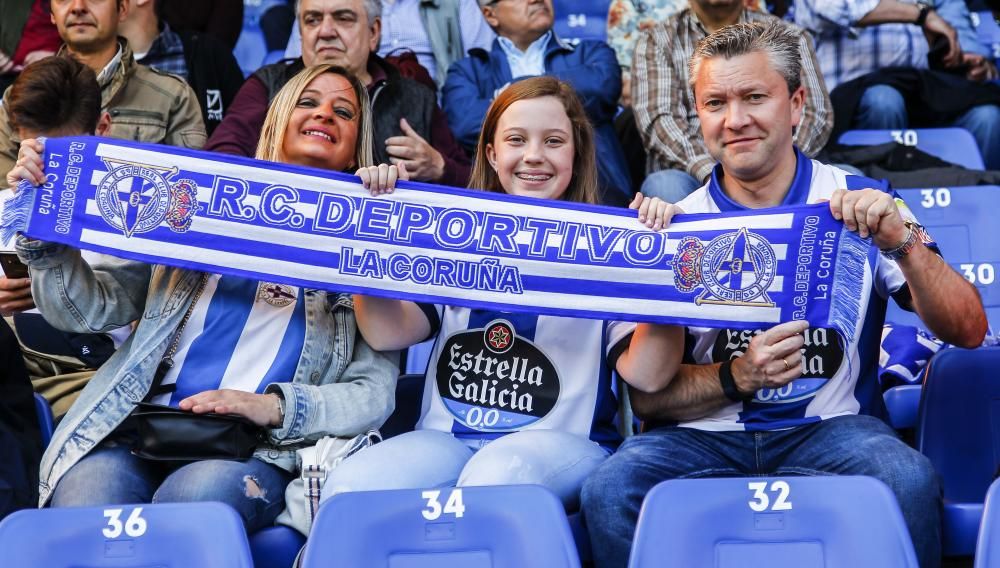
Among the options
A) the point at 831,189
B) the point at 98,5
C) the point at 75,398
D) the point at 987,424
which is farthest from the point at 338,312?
the point at 98,5

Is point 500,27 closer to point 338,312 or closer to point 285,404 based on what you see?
point 338,312

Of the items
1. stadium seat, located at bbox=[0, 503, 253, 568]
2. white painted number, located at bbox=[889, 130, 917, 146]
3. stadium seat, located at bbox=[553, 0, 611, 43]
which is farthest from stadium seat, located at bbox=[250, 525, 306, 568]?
stadium seat, located at bbox=[553, 0, 611, 43]

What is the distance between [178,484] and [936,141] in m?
3.66

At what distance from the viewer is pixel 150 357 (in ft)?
9.92

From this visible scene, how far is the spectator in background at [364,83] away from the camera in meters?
4.26

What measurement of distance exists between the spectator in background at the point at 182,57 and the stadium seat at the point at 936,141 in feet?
8.55

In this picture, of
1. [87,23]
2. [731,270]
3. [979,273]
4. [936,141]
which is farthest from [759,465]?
[87,23]

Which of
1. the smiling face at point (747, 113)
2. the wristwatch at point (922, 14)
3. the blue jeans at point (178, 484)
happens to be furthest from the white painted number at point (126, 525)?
the wristwatch at point (922, 14)

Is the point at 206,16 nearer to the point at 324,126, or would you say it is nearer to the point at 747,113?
the point at 324,126

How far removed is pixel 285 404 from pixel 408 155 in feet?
4.10

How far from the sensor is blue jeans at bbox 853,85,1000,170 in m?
5.29

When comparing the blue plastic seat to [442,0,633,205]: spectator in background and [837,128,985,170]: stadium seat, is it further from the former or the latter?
[837,128,985,170]: stadium seat

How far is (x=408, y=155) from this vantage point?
13.0 feet

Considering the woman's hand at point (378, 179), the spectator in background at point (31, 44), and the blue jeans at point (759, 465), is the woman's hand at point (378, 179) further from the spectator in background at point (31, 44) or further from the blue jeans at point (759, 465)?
the spectator in background at point (31, 44)
